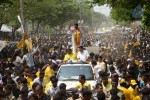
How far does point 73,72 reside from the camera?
13602 millimetres

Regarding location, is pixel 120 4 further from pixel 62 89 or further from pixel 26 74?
pixel 62 89

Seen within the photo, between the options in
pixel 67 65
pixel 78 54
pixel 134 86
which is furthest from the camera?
pixel 78 54

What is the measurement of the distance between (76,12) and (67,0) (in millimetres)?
14732

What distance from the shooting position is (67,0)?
75500mm

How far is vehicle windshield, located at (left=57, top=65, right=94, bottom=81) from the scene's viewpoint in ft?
43.9

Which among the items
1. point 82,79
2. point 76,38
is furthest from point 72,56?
point 82,79

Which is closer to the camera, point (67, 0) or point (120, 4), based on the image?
point (120, 4)

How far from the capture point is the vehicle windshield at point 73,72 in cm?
1337

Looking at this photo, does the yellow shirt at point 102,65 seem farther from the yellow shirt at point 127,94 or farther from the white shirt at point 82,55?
the yellow shirt at point 127,94

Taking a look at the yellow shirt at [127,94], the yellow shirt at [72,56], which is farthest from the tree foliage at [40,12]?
the yellow shirt at [127,94]

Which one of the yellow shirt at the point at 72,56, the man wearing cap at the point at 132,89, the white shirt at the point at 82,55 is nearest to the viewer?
the man wearing cap at the point at 132,89

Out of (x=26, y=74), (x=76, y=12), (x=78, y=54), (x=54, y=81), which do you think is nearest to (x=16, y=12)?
(x=78, y=54)

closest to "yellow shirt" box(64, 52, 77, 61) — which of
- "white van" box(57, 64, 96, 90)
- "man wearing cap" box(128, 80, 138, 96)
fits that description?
"white van" box(57, 64, 96, 90)

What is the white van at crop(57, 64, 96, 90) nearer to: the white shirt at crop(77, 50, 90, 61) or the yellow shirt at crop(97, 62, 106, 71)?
the yellow shirt at crop(97, 62, 106, 71)
